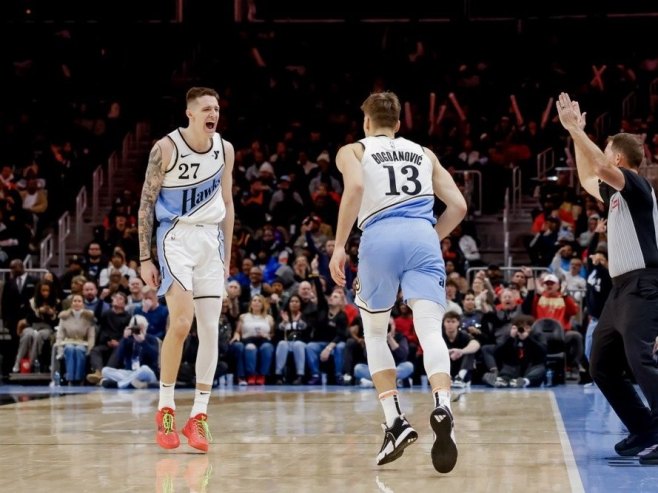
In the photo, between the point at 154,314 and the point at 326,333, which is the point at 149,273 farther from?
the point at 326,333

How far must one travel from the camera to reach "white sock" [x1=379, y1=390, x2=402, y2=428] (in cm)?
643

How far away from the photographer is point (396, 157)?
6.59m

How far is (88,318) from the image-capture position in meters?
15.9

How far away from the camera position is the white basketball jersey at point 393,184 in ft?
21.4

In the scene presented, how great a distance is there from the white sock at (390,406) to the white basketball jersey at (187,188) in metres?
2.00

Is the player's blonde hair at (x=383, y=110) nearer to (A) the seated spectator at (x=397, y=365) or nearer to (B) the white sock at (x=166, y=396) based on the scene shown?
(B) the white sock at (x=166, y=396)

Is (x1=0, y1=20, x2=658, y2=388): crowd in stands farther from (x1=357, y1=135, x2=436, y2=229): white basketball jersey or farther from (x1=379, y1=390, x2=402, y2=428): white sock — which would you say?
(x1=379, y1=390, x2=402, y2=428): white sock

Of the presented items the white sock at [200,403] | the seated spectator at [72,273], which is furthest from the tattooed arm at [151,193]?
the seated spectator at [72,273]

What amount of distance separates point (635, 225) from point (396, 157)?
5.03ft

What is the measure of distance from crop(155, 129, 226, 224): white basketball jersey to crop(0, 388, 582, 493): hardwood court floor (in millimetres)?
1558

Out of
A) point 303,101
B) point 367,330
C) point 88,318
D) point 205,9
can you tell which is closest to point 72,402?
point 88,318

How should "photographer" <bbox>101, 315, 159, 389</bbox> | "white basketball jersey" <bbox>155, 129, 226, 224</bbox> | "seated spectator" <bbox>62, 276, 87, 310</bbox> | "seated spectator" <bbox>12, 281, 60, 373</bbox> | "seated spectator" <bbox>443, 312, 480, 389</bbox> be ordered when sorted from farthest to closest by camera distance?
1. "seated spectator" <bbox>62, 276, 87, 310</bbox>
2. "seated spectator" <bbox>12, 281, 60, 373</bbox>
3. "seated spectator" <bbox>443, 312, 480, 389</bbox>
4. "photographer" <bbox>101, 315, 159, 389</bbox>
5. "white basketball jersey" <bbox>155, 129, 226, 224</bbox>

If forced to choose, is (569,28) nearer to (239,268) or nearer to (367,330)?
(239,268)

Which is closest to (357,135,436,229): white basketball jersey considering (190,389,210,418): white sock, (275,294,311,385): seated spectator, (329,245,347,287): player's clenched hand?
(329,245,347,287): player's clenched hand
